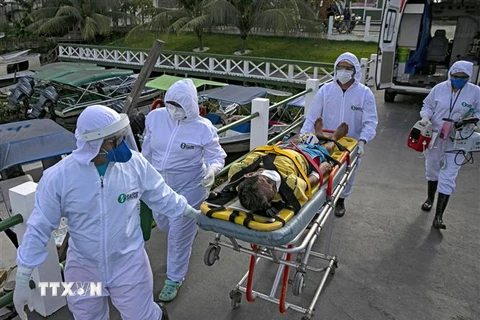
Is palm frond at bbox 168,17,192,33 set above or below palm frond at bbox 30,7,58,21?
below

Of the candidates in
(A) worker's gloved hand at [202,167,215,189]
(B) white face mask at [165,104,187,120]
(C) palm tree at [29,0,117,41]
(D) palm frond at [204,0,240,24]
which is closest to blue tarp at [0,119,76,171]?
(B) white face mask at [165,104,187,120]

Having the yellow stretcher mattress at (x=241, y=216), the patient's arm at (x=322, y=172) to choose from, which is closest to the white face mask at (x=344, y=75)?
the patient's arm at (x=322, y=172)

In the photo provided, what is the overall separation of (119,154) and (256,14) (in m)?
15.9

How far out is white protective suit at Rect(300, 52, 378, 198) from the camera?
4215 mm

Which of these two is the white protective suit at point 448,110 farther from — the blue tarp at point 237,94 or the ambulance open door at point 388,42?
the ambulance open door at point 388,42

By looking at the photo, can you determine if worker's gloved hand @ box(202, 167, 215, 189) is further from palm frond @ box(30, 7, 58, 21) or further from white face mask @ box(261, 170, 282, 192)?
palm frond @ box(30, 7, 58, 21)

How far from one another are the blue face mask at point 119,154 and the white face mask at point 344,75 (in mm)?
2691

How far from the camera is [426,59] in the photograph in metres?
10.8

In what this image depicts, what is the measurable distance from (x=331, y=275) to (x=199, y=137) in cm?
170

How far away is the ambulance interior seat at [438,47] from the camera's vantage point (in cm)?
1066

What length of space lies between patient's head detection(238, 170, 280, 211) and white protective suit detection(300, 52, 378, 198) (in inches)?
73.0

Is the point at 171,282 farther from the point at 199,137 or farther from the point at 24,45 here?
the point at 24,45

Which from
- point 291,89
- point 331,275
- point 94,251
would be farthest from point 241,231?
point 291,89

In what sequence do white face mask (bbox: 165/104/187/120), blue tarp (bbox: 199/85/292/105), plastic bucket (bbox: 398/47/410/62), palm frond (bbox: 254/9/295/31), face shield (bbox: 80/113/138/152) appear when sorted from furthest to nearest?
palm frond (bbox: 254/9/295/31) → plastic bucket (bbox: 398/47/410/62) → blue tarp (bbox: 199/85/292/105) → white face mask (bbox: 165/104/187/120) → face shield (bbox: 80/113/138/152)
